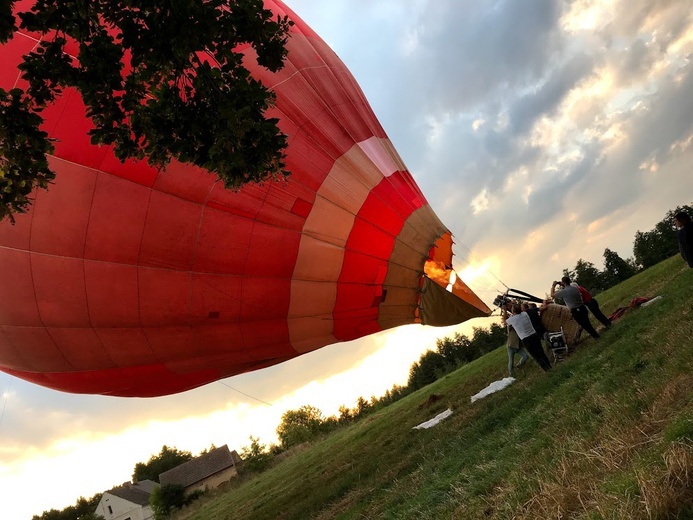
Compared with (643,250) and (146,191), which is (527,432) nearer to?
(146,191)

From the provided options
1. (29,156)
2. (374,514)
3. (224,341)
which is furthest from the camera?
(224,341)

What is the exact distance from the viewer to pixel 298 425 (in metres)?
71.1

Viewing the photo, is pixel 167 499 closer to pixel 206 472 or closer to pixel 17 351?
pixel 206 472

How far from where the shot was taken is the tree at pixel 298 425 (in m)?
67.7

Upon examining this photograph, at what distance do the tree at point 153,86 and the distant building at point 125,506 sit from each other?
6682 centimetres

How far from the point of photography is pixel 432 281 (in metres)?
8.53

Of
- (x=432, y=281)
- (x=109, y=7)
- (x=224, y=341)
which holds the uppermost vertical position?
(x=109, y=7)

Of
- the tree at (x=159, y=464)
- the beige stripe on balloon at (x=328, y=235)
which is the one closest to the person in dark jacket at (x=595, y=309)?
the beige stripe on balloon at (x=328, y=235)

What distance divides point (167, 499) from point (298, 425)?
2741cm

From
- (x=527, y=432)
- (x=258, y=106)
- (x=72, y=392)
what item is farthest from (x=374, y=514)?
(x=72, y=392)

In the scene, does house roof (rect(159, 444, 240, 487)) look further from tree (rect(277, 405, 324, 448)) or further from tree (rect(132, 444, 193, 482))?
tree (rect(132, 444, 193, 482))

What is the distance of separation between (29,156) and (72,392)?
7.44m

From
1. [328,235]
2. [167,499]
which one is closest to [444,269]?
[328,235]

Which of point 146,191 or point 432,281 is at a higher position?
point 146,191
